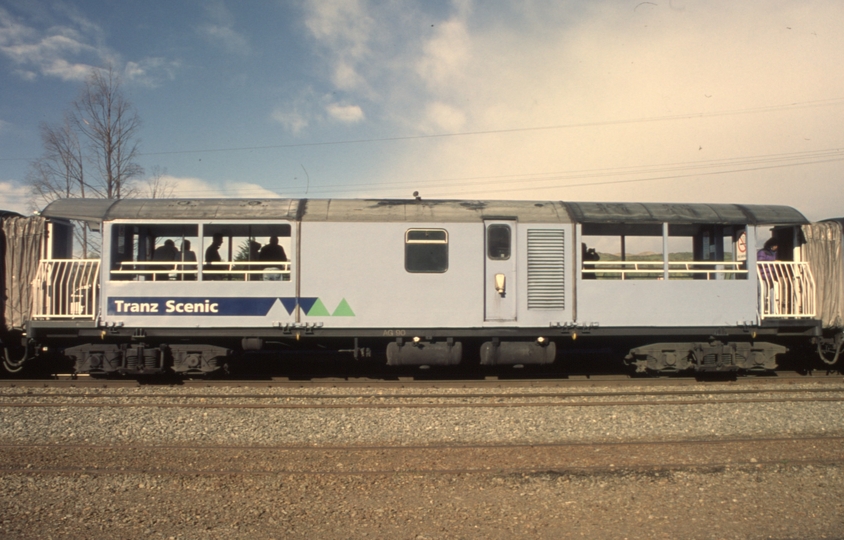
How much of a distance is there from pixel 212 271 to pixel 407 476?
5.56m

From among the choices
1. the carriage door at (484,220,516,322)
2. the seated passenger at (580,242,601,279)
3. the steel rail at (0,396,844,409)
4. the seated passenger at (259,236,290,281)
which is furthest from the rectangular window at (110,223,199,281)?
the seated passenger at (580,242,601,279)

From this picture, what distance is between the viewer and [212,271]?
9.17 meters

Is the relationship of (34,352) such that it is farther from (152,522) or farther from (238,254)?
(152,522)

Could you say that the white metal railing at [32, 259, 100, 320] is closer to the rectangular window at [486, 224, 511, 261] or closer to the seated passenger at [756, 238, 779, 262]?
the rectangular window at [486, 224, 511, 261]

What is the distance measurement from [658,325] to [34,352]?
11.1m

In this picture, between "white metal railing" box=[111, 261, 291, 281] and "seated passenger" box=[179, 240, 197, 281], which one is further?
"seated passenger" box=[179, 240, 197, 281]

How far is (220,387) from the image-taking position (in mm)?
9391

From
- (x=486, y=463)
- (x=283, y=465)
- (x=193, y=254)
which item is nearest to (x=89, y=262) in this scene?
(x=193, y=254)

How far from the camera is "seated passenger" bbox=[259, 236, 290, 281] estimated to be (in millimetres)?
9289

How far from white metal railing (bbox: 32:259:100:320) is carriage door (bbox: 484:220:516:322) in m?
6.84

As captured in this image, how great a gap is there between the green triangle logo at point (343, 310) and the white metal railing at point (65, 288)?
4.18m

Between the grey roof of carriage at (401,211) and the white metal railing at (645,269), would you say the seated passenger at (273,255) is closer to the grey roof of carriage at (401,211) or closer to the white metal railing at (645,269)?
the grey roof of carriage at (401,211)

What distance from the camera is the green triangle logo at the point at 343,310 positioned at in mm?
9203

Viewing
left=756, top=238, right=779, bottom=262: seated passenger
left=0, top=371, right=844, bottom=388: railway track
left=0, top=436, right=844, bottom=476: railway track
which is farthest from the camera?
left=756, top=238, right=779, bottom=262: seated passenger
